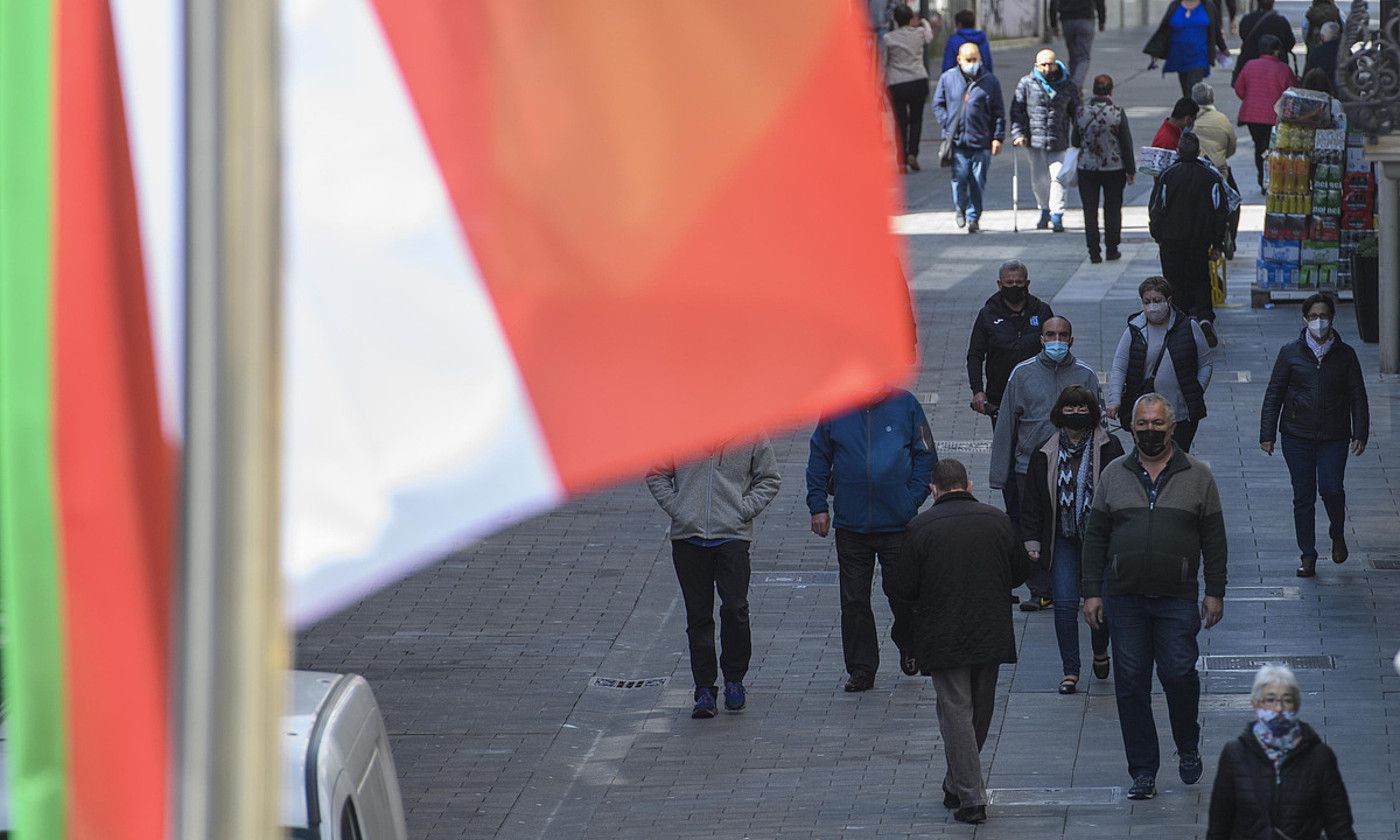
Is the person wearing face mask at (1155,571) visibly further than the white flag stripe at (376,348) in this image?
Yes

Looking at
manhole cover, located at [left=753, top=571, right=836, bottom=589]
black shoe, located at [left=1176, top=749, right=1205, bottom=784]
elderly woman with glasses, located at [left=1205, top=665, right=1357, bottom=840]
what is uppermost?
elderly woman with glasses, located at [left=1205, top=665, right=1357, bottom=840]

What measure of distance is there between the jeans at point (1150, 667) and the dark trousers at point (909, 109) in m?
21.6

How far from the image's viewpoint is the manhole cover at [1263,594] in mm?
13914

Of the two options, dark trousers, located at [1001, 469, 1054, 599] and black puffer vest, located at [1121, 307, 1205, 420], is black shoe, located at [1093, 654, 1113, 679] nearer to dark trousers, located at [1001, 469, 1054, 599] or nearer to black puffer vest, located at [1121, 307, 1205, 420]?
dark trousers, located at [1001, 469, 1054, 599]

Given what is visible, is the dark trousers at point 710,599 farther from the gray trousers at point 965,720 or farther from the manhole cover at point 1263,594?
the manhole cover at point 1263,594

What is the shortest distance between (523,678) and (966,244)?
15.1 metres

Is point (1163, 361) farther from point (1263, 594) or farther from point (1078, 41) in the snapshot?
point (1078, 41)

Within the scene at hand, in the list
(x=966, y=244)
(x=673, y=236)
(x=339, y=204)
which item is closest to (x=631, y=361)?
(x=673, y=236)

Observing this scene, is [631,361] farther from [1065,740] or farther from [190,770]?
[1065,740]

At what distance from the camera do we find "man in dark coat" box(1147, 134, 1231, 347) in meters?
20.4

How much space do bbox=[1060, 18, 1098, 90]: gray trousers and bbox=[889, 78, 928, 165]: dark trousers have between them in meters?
4.89

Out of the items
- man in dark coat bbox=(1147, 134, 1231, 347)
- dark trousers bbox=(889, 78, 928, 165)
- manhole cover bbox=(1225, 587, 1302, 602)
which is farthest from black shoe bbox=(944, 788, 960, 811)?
dark trousers bbox=(889, 78, 928, 165)

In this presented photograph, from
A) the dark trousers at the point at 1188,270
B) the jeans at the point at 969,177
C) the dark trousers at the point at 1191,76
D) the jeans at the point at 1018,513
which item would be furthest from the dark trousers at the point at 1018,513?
the dark trousers at the point at 1191,76

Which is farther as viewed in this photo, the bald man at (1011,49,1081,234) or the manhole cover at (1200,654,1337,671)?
the bald man at (1011,49,1081,234)
